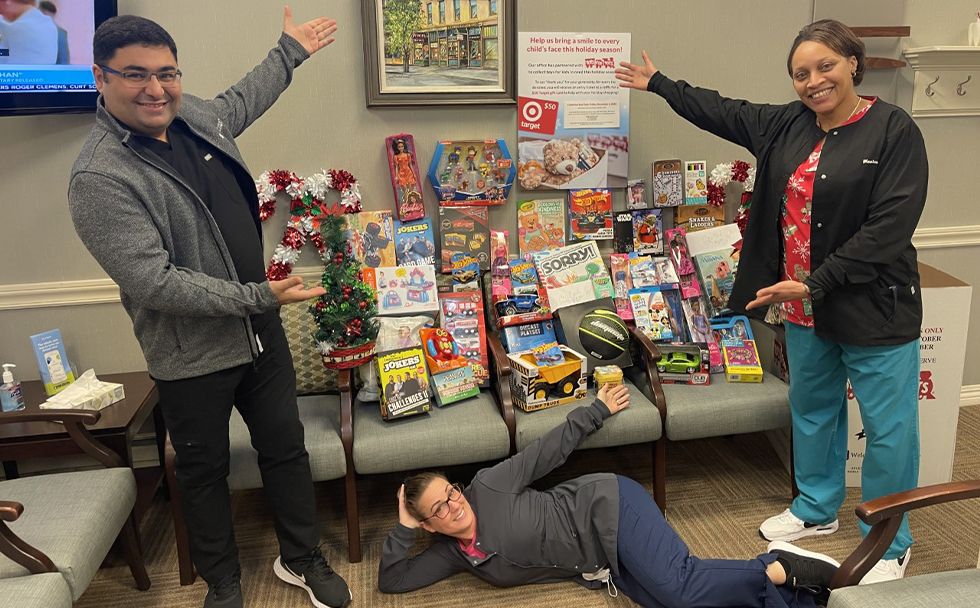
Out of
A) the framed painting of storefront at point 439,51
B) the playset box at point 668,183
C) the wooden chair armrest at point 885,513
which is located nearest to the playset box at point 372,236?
the framed painting of storefront at point 439,51

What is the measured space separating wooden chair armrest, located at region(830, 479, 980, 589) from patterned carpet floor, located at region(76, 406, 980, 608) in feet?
2.47

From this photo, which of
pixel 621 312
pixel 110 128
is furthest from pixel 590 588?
pixel 110 128

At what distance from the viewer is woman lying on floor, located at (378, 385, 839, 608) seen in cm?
210

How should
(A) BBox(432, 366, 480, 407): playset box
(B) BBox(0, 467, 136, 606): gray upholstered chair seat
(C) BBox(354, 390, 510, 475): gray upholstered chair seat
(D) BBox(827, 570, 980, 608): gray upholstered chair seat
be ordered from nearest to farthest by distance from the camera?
1. (D) BBox(827, 570, 980, 608): gray upholstered chair seat
2. (B) BBox(0, 467, 136, 606): gray upholstered chair seat
3. (C) BBox(354, 390, 510, 475): gray upholstered chair seat
4. (A) BBox(432, 366, 480, 407): playset box

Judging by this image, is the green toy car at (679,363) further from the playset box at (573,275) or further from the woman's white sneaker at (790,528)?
the woman's white sneaker at (790,528)

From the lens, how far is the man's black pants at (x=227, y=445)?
6.63ft

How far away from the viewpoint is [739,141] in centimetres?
256

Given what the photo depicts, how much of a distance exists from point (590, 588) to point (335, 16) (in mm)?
2308

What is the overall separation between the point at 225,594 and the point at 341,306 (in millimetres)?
1003

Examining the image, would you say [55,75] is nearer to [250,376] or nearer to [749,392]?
[250,376]

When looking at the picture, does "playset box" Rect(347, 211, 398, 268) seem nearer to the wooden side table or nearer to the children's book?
the wooden side table

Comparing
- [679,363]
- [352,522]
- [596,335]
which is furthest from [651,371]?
[352,522]

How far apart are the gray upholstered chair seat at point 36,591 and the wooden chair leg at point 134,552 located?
511 mm

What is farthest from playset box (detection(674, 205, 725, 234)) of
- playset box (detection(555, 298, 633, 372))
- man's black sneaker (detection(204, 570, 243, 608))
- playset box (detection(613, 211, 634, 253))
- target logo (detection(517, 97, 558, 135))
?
man's black sneaker (detection(204, 570, 243, 608))
